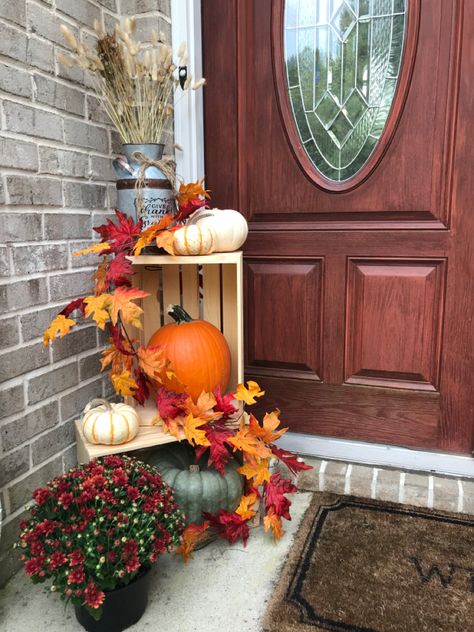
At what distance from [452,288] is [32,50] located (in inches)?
56.2

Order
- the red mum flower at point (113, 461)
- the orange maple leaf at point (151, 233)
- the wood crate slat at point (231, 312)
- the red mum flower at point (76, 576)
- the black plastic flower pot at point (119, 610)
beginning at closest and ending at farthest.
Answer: the red mum flower at point (76, 576) < the black plastic flower pot at point (119, 610) < the red mum flower at point (113, 461) < the orange maple leaf at point (151, 233) < the wood crate slat at point (231, 312)

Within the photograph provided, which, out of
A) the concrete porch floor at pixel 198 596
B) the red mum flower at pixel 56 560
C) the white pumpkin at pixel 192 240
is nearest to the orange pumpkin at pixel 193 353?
the white pumpkin at pixel 192 240

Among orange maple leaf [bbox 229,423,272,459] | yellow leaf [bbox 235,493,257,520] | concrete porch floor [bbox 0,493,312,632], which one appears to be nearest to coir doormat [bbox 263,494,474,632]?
concrete porch floor [bbox 0,493,312,632]

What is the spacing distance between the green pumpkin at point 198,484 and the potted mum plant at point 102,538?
186mm

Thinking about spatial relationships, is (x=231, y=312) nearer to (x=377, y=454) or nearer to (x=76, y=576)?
(x=377, y=454)

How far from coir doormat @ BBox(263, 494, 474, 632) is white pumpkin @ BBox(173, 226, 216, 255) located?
2.98 feet

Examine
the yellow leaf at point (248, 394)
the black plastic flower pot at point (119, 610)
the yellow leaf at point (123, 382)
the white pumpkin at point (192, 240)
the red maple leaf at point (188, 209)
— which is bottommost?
the black plastic flower pot at point (119, 610)

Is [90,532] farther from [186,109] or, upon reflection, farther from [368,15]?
[368,15]

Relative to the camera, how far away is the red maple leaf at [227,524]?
1.51 meters

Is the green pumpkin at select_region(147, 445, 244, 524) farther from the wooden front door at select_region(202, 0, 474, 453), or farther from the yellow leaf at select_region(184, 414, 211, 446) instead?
the wooden front door at select_region(202, 0, 474, 453)

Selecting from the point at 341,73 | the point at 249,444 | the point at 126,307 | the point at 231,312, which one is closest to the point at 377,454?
the point at 249,444

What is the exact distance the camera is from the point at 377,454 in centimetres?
189

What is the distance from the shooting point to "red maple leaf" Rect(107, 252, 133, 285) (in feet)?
4.66

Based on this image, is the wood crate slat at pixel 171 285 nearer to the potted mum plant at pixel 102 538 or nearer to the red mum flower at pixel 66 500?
the potted mum plant at pixel 102 538
